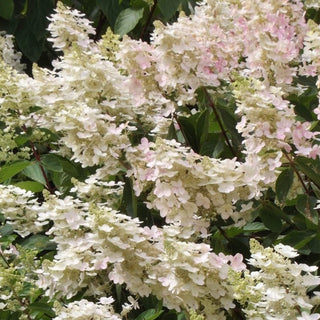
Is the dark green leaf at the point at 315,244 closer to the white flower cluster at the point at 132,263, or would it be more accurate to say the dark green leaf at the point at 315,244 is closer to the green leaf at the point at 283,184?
the green leaf at the point at 283,184

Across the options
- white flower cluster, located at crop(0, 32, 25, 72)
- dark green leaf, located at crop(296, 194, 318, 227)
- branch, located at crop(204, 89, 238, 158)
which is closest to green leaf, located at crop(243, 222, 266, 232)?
dark green leaf, located at crop(296, 194, 318, 227)

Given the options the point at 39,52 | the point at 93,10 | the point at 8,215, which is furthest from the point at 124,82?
the point at 93,10

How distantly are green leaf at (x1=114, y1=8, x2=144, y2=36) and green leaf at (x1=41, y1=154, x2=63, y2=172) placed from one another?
2.93ft

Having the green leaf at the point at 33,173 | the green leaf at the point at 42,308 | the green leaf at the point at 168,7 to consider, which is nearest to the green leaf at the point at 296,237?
the green leaf at the point at 42,308

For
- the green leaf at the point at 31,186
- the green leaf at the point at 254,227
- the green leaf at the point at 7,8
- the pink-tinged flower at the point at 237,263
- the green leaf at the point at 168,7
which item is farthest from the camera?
the green leaf at the point at 7,8

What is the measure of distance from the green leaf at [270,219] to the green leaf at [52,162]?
57cm

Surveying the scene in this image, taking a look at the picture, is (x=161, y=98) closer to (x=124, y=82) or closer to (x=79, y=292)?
(x=124, y=82)

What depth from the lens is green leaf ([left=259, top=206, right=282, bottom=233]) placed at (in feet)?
6.42

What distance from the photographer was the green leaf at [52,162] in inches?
89.1

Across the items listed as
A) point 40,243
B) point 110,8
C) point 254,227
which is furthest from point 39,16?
point 254,227

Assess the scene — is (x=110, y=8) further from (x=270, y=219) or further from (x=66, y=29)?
(x=270, y=219)

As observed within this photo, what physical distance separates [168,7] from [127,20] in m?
0.16

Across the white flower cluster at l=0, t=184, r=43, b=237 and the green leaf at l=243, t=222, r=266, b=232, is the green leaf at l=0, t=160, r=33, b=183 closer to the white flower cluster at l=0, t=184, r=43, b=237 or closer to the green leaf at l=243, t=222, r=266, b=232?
the white flower cluster at l=0, t=184, r=43, b=237

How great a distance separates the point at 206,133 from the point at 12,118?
0.51 meters
